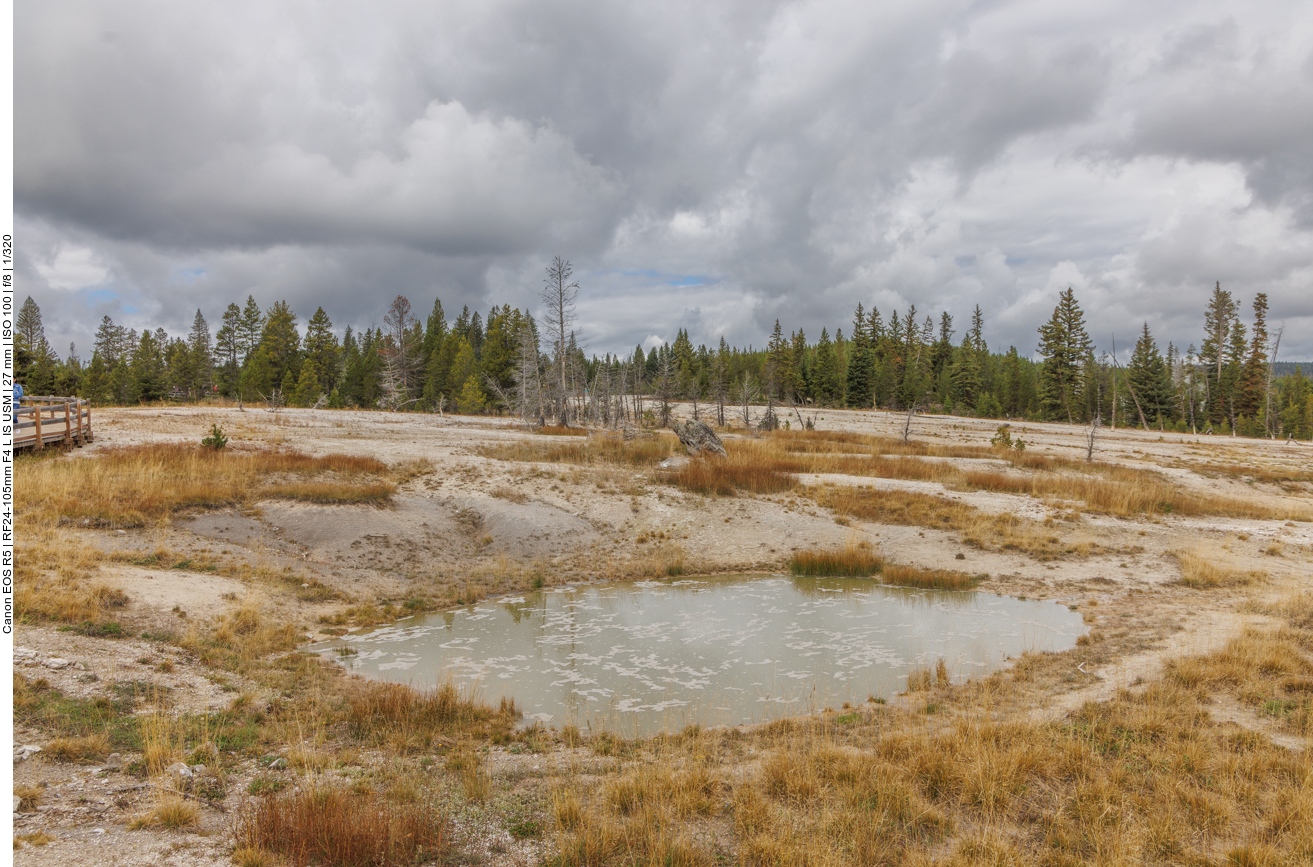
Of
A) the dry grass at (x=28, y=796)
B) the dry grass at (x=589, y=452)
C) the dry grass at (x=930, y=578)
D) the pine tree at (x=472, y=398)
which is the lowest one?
the dry grass at (x=930, y=578)

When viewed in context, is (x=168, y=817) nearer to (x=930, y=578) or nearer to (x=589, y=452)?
(x=930, y=578)

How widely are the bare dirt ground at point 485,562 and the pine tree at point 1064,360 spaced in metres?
52.4

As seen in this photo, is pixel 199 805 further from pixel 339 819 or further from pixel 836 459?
pixel 836 459

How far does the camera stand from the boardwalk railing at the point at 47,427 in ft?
68.9

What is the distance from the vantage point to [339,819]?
5062 mm

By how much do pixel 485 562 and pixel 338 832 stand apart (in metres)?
13.3

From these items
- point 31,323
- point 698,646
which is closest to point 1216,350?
point 698,646

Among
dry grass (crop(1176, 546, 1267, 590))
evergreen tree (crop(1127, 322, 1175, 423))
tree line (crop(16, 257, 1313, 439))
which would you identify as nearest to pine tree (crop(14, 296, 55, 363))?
tree line (crop(16, 257, 1313, 439))

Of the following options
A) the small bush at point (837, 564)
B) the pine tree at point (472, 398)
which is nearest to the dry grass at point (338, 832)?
the small bush at point (837, 564)

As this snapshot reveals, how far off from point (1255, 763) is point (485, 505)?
1926cm

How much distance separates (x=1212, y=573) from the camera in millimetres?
16250

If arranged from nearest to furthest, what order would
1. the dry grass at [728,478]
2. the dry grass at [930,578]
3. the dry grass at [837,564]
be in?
the dry grass at [930,578] → the dry grass at [837,564] → the dry grass at [728,478]

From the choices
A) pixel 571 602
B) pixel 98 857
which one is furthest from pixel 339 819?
pixel 571 602

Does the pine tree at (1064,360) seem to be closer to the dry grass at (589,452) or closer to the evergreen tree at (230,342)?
the dry grass at (589,452)
